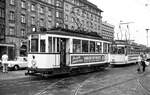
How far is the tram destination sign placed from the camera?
1590 cm

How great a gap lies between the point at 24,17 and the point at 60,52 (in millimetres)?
29051

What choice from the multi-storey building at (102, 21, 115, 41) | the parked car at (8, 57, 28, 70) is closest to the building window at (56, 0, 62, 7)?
the parked car at (8, 57, 28, 70)

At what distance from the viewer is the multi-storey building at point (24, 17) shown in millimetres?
38500

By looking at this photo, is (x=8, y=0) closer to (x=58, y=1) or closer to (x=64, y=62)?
(x=58, y=1)

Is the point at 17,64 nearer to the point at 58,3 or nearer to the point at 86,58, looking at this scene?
the point at 86,58

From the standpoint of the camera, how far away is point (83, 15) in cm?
6444

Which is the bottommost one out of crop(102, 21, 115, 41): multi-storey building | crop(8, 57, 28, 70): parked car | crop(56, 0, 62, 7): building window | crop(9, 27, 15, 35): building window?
crop(8, 57, 28, 70): parked car

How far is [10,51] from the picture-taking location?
123 feet

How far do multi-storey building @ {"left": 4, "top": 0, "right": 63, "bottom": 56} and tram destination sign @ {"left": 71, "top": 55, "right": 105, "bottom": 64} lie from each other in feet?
58.7

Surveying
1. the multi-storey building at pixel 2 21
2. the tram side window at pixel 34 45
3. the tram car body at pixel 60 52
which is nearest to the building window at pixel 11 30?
the multi-storey building at pixel 2 21

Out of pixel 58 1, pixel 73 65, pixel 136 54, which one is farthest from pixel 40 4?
pixel 73 65

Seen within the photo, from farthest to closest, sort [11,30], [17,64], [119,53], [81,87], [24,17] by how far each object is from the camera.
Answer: [24,17]
[11,30]
[119,53]
[17,64]
[81,87]

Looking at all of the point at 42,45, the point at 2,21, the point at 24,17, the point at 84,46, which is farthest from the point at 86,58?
the point at 24,17

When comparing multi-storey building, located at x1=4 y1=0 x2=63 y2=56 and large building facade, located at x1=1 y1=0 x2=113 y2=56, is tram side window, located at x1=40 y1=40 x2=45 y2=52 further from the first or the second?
multi-storey building, located at x1=4 y1=0 x2=63 y2=56
